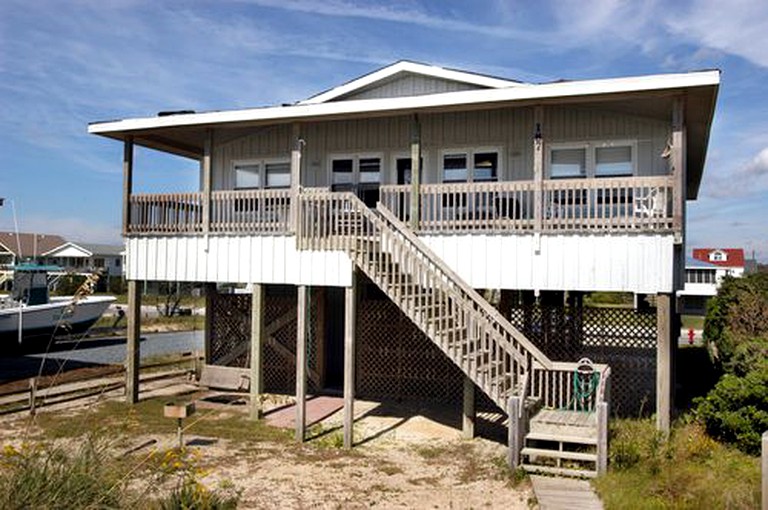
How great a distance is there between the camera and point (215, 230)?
1334 cm

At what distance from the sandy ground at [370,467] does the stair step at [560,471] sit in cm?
34

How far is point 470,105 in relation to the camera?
1155cm

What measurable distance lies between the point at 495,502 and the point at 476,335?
302cm

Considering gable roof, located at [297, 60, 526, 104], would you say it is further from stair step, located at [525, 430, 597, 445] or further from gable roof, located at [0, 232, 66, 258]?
gable roof, located at [0, 232, 66, 258]

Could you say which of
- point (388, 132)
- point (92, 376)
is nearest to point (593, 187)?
point (388, 132)

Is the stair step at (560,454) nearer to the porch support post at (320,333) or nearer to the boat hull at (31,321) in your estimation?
the porch support post at (320,333)

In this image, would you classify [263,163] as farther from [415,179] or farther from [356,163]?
[415,179]

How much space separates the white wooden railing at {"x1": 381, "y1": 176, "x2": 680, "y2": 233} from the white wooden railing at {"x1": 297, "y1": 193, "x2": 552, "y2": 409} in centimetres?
83

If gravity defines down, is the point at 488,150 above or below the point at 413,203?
above

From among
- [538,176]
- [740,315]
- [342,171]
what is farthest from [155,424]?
[740,315]

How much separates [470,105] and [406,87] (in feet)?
12.3

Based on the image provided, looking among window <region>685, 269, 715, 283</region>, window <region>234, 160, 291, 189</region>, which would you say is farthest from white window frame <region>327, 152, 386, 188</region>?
window <region>685, 269, 715, 283</region>

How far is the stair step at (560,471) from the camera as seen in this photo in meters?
8.87

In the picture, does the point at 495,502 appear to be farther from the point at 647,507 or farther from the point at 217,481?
the point at 217,481
